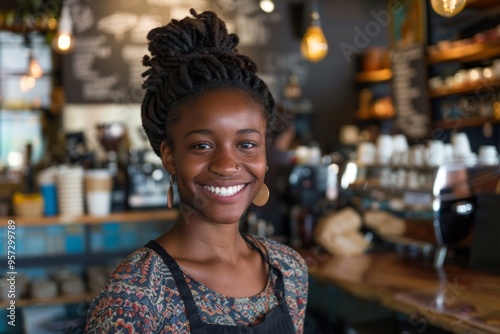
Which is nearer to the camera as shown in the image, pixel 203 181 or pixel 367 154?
pixel 203 181

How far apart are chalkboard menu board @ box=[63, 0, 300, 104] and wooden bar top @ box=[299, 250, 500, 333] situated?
2.67m

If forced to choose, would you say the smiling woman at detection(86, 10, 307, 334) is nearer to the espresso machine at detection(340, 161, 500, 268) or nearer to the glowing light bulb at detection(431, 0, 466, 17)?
the glowing light bulb at detection(431, 0, 466, 17)

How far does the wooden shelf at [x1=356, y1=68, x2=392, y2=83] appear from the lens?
6.73 metres

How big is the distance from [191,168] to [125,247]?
104 inches

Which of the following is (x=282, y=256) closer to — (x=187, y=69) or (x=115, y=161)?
(x=187, y=69)

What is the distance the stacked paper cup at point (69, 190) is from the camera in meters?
3.37

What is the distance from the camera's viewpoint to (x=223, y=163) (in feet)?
3.78

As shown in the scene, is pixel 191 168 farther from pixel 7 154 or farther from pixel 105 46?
pixel 7 154

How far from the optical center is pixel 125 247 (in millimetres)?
3654

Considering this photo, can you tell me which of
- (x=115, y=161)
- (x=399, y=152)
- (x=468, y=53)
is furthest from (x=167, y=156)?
(x=468, y=53)

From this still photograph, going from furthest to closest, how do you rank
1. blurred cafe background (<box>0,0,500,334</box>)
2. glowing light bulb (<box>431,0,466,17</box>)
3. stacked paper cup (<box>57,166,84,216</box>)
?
stacked paper cup (<box>57,166,84,216</box>) → blurred cafe background (<box>0,0,500,334</box>) → glowing light bulb (<box>431,0,466,17</box>)

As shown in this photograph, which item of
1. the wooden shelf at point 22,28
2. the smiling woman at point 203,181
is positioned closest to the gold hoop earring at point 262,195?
the smiling woman at point 203,181

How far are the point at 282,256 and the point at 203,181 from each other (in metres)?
0.38

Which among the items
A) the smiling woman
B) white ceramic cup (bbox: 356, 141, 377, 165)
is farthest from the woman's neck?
white ceramic cup (bbox: 356, 141, 377, 165)
